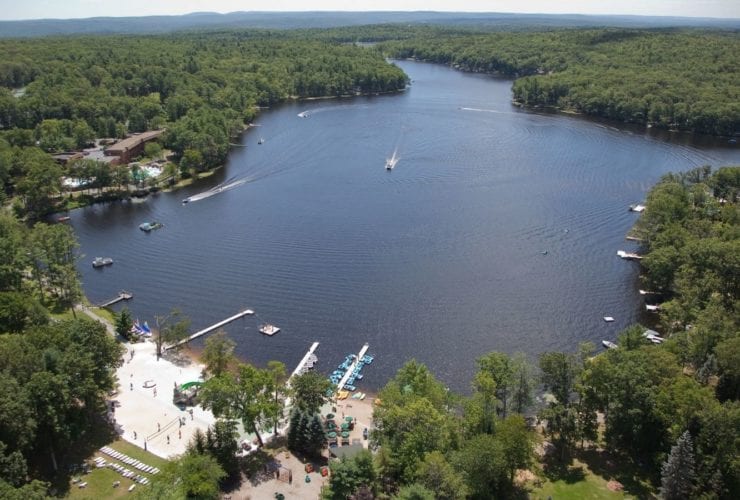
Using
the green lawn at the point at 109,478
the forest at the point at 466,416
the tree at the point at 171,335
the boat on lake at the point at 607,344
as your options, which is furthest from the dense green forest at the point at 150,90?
the boat on lake at the point at 607,344

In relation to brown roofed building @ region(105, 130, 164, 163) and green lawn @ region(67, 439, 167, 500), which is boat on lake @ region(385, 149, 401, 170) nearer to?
brown roofed building @ region(105, 130, 164, 163)

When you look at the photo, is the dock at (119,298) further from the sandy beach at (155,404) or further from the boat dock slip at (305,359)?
the boat dock slip at (305,359)

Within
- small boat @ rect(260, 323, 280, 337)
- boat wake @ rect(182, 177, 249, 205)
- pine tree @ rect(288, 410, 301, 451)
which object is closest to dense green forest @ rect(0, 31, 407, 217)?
boat wake @ rect(182, 177, 249, 205)

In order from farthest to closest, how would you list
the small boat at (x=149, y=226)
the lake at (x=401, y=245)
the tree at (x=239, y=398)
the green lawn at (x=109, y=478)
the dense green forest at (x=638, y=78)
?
the dense green forest at (x=638, y=78) < the small boat at (x=149, y=226) < the lake at (x=401, y=245) < the tree at (x=239, y=398) < the green lawn at (x=109, y=478)

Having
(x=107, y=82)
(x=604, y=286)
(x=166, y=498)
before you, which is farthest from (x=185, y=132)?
(x=166, y=498)

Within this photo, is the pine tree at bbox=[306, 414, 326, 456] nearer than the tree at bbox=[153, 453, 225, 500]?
No
